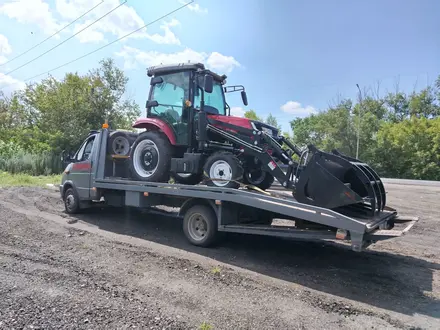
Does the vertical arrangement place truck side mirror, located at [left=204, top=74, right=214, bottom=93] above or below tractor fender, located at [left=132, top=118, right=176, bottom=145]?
above

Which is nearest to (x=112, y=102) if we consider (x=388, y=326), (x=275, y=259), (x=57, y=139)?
(x=57, y=139)

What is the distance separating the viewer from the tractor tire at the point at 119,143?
29.1ft

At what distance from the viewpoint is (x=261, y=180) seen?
7297 mm

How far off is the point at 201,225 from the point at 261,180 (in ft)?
5.09

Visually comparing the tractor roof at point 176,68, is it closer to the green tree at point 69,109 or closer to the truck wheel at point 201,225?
the truck wheel at point 201,225

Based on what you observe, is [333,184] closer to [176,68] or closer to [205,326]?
[205,326]

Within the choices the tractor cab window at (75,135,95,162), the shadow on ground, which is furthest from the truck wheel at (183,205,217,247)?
the tractor cab window at (75,135,95,162)

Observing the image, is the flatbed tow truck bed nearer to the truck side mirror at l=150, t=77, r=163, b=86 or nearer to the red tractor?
the red tractor

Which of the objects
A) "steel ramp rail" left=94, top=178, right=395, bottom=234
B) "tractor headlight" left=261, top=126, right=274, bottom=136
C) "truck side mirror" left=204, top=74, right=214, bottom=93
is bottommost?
"steel ramp rail" left=94, top=178, right=395, bottom=234

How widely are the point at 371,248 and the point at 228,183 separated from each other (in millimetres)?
3014

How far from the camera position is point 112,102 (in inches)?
1058

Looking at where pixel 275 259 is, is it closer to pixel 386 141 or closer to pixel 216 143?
pixel 216 143

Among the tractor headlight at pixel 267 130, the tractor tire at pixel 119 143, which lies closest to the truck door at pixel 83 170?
the tractor tire at pixel 119 143

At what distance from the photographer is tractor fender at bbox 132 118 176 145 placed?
7.50 m
